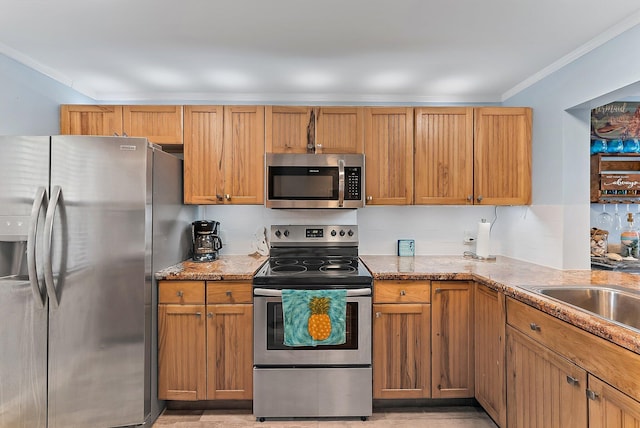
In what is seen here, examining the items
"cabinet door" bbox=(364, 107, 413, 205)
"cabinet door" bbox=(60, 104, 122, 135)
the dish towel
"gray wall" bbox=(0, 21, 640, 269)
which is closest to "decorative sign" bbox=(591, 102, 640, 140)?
"gray wall" bbox=(0, 21, 640, 269)

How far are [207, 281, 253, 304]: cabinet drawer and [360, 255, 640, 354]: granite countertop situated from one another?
0.87 m

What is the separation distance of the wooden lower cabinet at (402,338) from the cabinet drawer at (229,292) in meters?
0.87

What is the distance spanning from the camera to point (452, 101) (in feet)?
9.91

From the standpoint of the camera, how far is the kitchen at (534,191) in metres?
2.11

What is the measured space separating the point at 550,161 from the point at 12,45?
373 centimetres

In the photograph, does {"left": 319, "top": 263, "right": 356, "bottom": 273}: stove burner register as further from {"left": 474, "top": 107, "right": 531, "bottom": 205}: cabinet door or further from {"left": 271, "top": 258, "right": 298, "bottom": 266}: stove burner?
{"left": 474, "top": 107, "right": 531, "bottom": 205}: cabinet door

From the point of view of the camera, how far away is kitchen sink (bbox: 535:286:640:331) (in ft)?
5.45

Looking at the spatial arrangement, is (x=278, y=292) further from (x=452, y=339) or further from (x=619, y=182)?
(x=619, y=182)

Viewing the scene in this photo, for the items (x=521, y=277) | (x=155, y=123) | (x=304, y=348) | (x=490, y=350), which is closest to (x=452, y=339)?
(x=490, y=350)

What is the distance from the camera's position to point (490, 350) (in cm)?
209

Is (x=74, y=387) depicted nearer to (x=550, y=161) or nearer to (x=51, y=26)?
(x=51, y=26)

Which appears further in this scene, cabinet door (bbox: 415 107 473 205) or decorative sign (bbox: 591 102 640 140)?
decorative sign (bbox: 591 102 640 140)

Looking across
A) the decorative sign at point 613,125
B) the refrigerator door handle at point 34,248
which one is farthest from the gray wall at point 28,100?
the decorative sign at point 613,125

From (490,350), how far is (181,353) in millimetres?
1985
